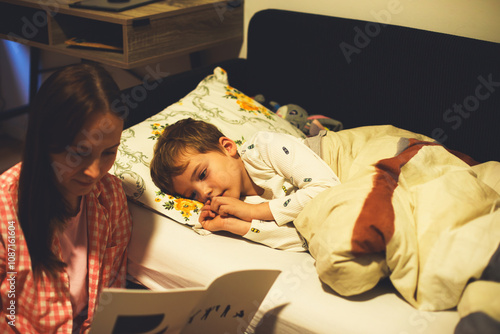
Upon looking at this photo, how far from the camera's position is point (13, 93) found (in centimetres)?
274

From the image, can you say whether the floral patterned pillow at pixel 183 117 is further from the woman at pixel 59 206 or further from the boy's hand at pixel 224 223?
the woman at pixel 59 206

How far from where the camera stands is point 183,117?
1.43 m

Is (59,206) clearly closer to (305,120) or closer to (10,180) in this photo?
(10,180)

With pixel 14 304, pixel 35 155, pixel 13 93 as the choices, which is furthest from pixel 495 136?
pixel 13 93

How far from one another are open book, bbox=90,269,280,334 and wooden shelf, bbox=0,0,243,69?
1032 mm

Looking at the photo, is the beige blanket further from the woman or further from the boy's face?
the woman

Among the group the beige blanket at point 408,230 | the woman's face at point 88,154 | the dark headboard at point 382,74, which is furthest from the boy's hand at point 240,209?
the dark headboard at point 382,74

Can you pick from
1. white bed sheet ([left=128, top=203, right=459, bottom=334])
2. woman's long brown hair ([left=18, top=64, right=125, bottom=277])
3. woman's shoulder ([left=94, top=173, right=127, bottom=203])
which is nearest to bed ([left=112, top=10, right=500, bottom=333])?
white bed sheet ([left=128, top=203, right=459, bottom=334])

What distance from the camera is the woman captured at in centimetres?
78

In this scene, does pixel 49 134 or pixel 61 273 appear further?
pixel 61 273

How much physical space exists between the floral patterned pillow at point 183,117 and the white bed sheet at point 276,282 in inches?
1.7

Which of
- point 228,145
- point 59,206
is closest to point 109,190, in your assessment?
point 59,206

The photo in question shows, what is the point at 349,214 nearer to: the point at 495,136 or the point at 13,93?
the point at 495,136

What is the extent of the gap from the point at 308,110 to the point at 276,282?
3.03 feet
